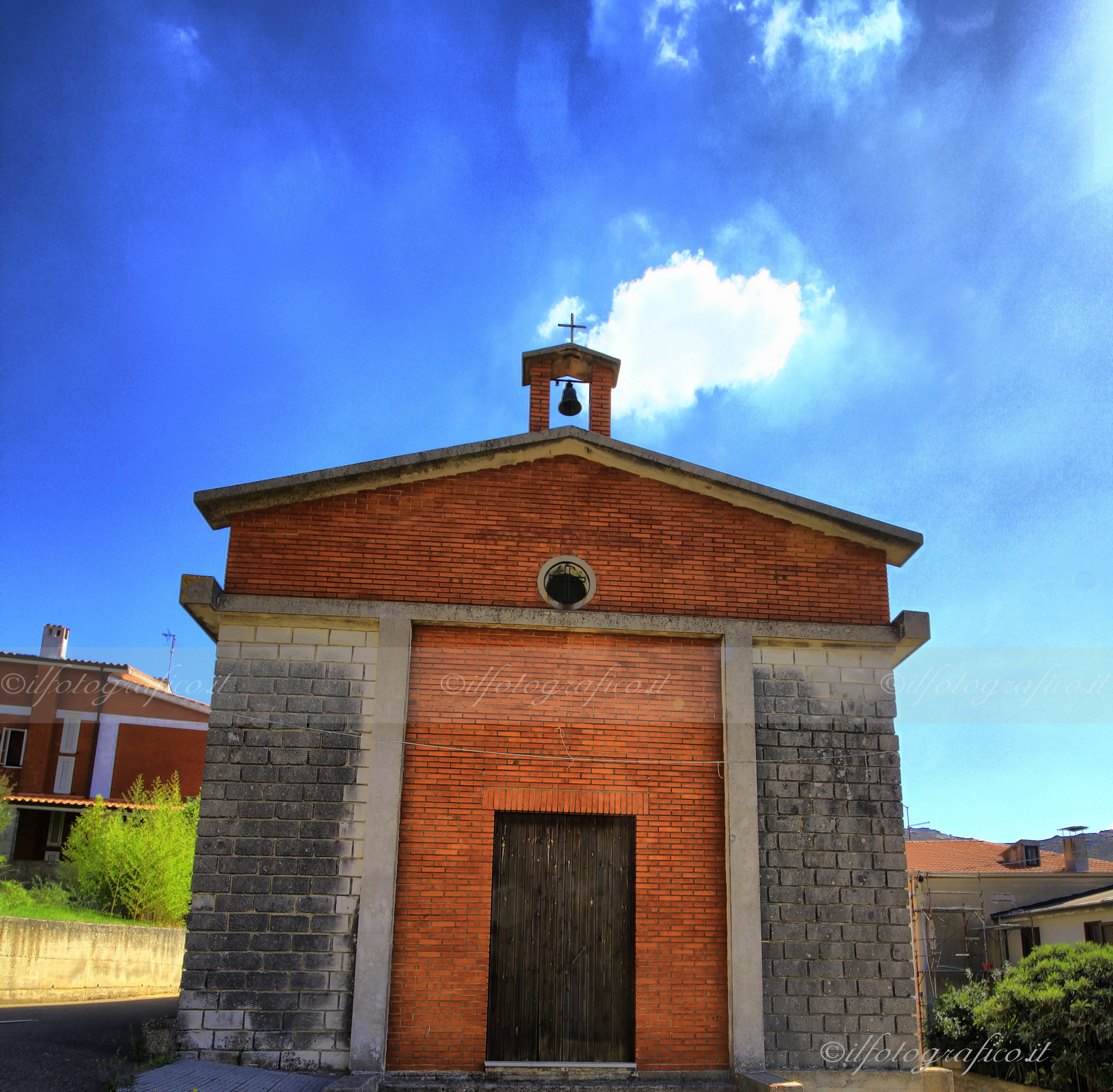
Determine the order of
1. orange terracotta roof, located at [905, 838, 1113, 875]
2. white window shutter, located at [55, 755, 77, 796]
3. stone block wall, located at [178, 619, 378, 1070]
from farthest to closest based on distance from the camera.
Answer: orange terracotta roof, located at [905, 838, 1113, 875] < white window shutter, located at [55, 755, 77, 796] < stone block wall, located at [178, 619, 378, 1070]

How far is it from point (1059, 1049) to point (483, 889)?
8158 mm

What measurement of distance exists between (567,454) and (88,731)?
24.5 metres

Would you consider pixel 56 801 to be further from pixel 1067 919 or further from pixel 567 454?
pixel 1067 919

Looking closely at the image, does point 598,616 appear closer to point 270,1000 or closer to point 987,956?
point 270,1000

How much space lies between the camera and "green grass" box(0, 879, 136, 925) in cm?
1634

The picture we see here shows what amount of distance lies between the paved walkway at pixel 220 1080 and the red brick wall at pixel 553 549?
172 inches

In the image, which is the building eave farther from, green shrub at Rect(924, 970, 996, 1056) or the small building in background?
the small building in background

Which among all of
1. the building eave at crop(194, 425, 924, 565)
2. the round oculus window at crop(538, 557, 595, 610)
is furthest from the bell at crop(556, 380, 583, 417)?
the round oculus window at crop(538, 557, 595, 610)

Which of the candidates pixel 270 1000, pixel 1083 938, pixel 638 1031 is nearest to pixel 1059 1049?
pixel 638 1031

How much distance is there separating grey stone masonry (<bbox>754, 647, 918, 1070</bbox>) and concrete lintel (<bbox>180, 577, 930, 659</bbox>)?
0.74ft

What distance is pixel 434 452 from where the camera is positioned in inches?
408

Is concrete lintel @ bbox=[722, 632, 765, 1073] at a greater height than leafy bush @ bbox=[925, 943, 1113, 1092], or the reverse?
concrete lintel @ bbox=[722, 632, 765, 1073]

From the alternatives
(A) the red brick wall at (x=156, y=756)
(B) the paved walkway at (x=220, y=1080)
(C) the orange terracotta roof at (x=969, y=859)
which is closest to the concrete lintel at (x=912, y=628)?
(B) the paved walkway at (x=220, y=1080)

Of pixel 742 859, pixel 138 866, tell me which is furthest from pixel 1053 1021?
pixel 138 866
